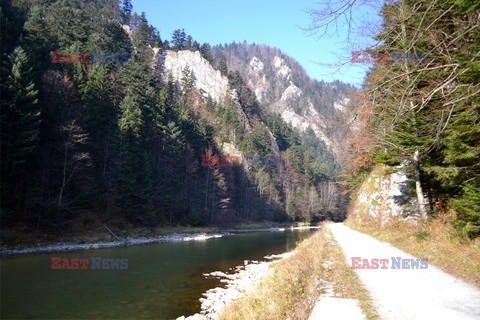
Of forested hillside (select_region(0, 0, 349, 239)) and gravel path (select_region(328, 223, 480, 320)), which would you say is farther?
forested hillside (select_region(0, 0, 349, 239))

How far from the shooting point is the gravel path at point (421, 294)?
4.62 m

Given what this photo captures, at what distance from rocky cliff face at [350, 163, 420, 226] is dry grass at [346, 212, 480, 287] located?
2723 mm

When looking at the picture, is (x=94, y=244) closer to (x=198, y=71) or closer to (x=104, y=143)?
(x=104, y=143)

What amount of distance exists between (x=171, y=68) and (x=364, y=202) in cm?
8075

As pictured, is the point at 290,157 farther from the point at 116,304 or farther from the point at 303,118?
the point at 303,118

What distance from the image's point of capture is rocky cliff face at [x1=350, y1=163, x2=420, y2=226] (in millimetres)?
16775

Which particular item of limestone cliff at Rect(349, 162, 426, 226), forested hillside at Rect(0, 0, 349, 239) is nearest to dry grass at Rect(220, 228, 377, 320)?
limestone cliff at Rect(349, 162, 426, 226)

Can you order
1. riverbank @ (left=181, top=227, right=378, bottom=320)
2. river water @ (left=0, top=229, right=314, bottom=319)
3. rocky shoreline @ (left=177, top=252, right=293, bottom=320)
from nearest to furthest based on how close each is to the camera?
riverbank @ (left=181, top=227, right=378, bottom=320) → rocky shoreline @ (left=177, top=252, right=293, bottom=320) → river water @ (left=0, top=229, right=314, bottom=319)

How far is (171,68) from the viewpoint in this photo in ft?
298

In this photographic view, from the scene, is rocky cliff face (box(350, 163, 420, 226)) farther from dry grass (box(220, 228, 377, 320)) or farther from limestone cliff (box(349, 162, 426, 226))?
dry grass (box(220, 228, 377, 320))

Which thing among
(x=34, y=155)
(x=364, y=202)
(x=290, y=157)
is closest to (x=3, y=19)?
(x=34, y=155)

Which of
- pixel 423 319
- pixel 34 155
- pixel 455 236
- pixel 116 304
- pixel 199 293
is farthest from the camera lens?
pixel 34 155

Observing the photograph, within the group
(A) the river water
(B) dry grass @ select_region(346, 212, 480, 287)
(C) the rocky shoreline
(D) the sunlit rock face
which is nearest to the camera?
(B) dry grass @ select_region(346, 212, 480, 287)

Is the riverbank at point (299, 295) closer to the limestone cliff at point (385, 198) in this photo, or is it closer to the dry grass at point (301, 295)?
the dry grass at point (301, 295)
